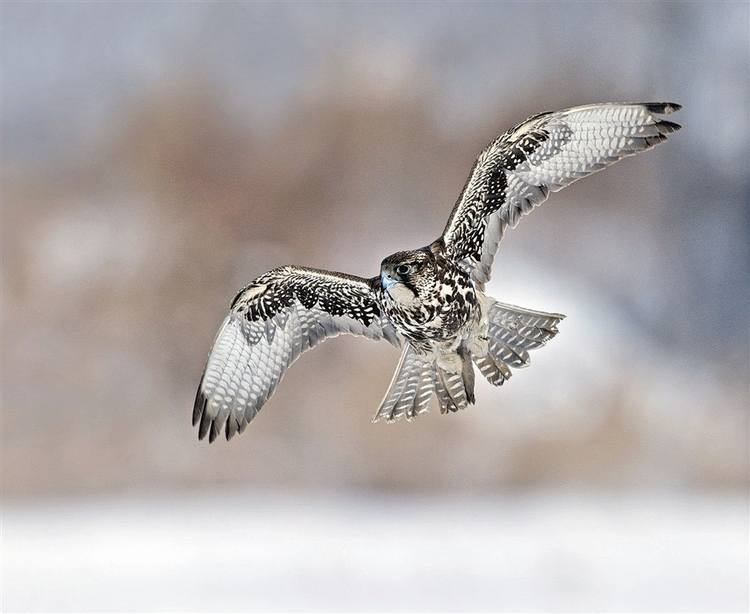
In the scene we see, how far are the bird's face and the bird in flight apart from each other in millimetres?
16

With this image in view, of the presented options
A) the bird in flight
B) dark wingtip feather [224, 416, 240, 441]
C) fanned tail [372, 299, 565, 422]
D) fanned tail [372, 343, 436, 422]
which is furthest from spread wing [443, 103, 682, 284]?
dark wingtip feather [224, 416, 240, 441]

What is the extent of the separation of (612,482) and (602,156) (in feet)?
7.58

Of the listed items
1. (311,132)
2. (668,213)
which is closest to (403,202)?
(311,132)

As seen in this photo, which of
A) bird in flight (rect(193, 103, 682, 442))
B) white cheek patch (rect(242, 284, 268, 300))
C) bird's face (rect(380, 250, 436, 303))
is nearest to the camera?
bird's face (rect(380, 250, 436, 303))

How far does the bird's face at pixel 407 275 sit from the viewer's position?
4.93ft

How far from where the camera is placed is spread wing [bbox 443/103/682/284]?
169 cm

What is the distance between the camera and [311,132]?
3602mm

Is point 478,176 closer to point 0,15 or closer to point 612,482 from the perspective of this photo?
point 612,482

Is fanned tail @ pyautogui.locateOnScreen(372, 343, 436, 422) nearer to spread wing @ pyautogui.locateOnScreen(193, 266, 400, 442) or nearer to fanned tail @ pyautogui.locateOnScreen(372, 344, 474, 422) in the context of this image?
fanned tail @ pyautogui.locateOnScreen(372, 344, 474, 422)

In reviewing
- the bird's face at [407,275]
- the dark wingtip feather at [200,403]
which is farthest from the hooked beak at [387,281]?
the dark wingtip feather at [200,403]

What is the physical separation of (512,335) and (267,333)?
55 centimetres

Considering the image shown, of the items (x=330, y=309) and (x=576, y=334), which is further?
(x=576, y=334)

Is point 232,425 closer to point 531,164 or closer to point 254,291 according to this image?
point 254,291

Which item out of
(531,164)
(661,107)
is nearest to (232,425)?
(531,164)
